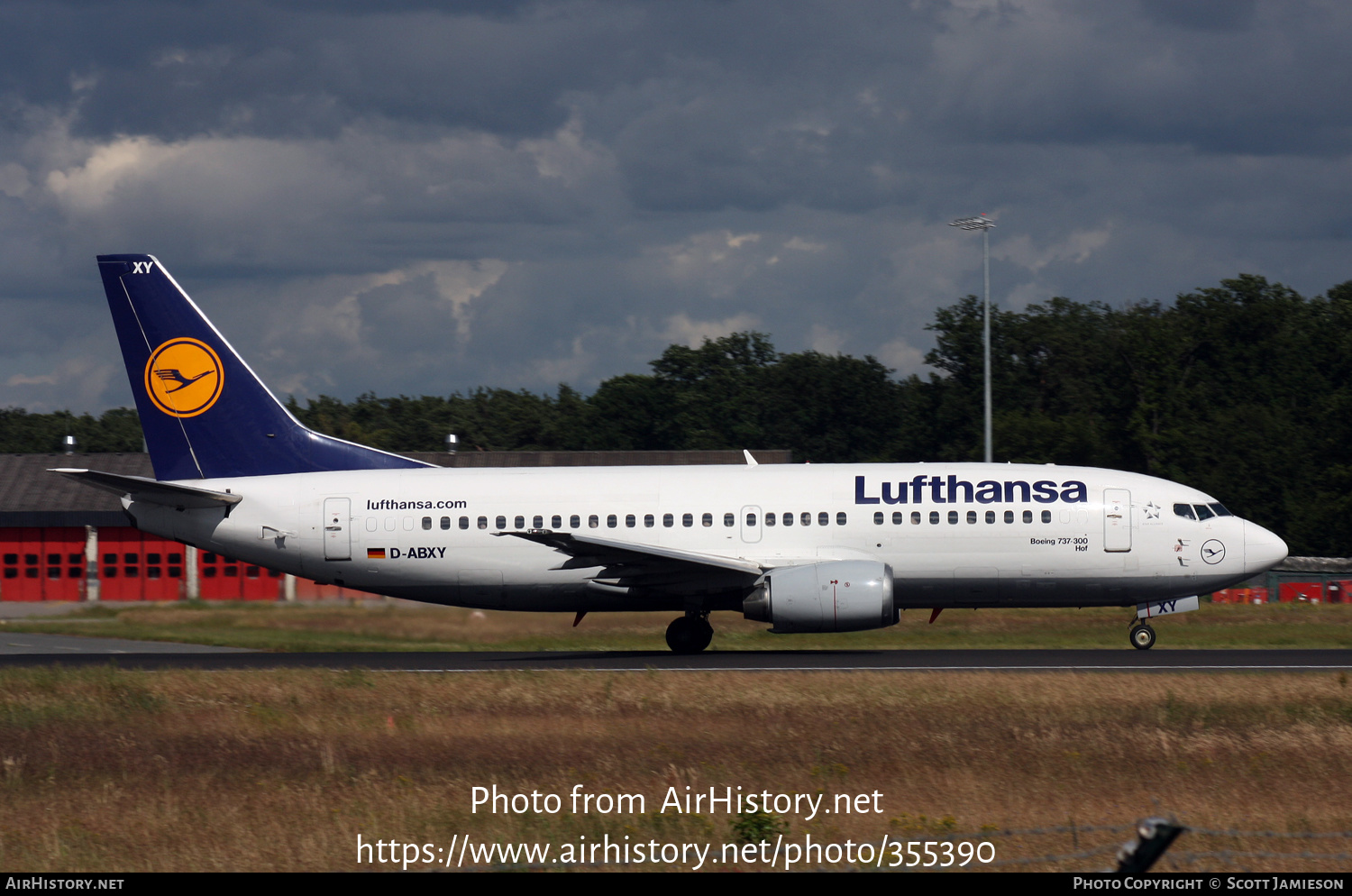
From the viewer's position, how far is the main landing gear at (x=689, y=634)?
2680cm

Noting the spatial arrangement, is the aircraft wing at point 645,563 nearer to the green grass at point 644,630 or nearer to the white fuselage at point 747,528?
the white fuselage at point 747,528

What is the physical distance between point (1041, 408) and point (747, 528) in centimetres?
7202

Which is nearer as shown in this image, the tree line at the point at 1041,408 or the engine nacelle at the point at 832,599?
the engine nacelle at the point at 832,599

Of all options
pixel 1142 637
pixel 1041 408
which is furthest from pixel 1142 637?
pixel 1041 408

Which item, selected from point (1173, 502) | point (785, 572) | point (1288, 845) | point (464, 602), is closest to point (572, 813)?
point (1288, 845)

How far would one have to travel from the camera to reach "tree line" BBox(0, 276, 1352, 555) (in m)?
76.3

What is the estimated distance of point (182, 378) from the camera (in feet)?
92.1

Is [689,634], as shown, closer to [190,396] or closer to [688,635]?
[688,635]

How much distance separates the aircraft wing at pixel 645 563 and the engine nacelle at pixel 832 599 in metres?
1.03

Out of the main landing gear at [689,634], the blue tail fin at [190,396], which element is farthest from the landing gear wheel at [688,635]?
the blue tail fin at [190,396]

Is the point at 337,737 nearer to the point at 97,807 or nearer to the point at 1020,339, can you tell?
the point at 97,807

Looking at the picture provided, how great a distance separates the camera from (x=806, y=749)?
1520cm

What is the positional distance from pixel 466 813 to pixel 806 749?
4.27m

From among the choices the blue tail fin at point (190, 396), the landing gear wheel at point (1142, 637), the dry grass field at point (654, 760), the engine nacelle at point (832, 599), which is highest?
the blue tail fin at point (190, 396)
